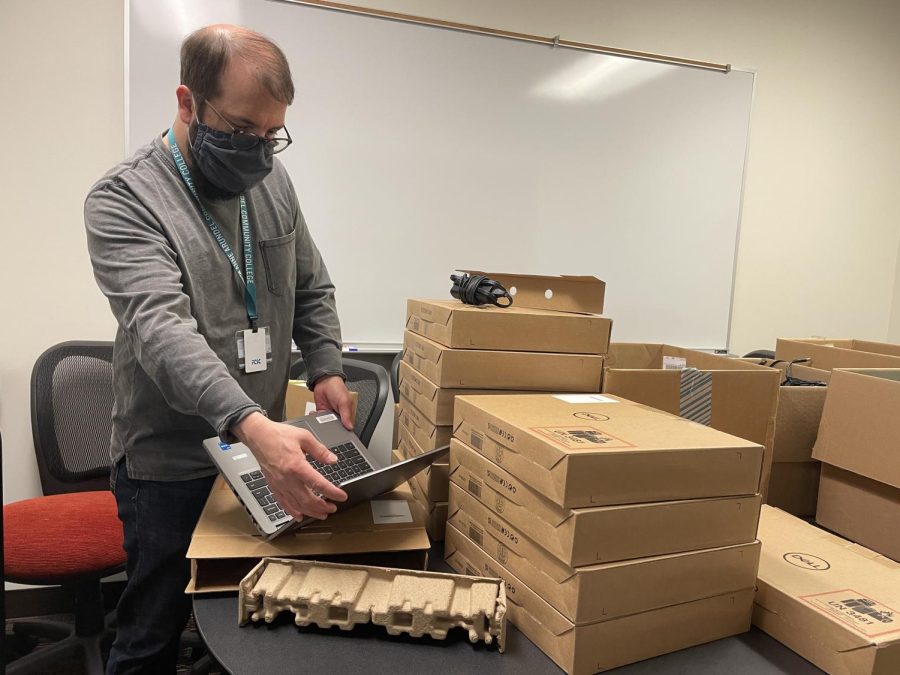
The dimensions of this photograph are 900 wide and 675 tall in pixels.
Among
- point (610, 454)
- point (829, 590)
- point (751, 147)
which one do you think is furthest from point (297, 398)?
point (751, 147)

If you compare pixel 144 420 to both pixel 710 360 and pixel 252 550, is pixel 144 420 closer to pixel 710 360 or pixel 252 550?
pixel 252 550

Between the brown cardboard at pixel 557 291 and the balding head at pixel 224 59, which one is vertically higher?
the balding head at pixel 224 59

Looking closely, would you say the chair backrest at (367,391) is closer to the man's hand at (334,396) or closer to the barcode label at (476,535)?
the man's hand at (334,396)

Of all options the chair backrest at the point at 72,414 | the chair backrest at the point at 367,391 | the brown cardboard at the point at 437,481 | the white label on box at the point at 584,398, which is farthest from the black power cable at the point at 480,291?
the chair backrest at the point at 72,414

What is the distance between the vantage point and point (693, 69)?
2826mm

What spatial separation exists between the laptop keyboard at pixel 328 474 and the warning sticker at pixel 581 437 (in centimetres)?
34

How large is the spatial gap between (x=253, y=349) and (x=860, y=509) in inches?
51.8

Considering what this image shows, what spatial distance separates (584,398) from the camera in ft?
3.95

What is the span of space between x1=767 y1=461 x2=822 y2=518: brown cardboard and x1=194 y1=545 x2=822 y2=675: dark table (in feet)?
2.17

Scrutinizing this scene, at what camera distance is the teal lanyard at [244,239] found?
1167 millimetres

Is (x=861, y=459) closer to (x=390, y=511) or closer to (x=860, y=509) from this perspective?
(x=860, y=509)

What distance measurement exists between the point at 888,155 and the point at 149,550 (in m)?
3.70

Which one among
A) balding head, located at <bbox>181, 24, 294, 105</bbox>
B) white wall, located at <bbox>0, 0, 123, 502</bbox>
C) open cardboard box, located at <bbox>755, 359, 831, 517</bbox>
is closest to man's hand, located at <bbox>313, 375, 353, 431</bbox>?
balding head, located at <bbox>181, 24, 294, 105</bbox>

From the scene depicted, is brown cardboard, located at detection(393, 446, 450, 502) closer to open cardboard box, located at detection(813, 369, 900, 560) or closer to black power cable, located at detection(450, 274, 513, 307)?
black power cable, located at detection(450, 274, 513, 307)
